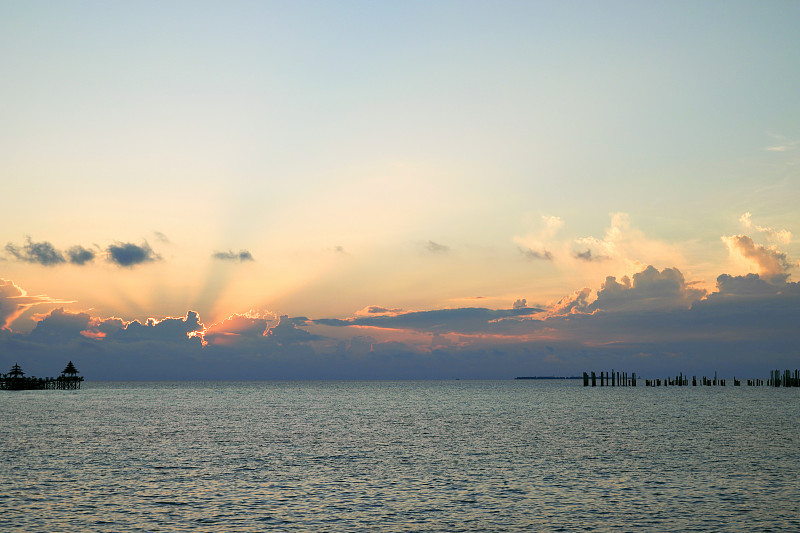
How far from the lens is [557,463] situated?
47812 millimetres

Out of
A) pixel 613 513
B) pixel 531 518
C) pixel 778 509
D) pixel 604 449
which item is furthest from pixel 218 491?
pixel 604 449

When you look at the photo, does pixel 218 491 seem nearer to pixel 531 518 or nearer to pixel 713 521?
pixel 531 518

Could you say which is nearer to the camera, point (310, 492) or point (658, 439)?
point (310, 492)

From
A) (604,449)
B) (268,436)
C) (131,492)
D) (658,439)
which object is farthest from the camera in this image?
(268,436)

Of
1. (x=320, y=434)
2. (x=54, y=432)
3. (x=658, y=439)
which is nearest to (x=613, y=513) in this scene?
(x=658, y=439)

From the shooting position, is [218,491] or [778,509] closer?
[778,509]

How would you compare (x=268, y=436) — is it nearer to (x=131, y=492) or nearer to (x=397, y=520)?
(x=131, y=492)

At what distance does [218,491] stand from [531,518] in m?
17.4

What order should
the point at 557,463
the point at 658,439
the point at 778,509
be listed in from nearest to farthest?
1. the point at 778,509
2. the point at 557,463
3. the point at 658,439

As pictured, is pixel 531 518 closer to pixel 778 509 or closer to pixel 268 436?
pixel 778 509

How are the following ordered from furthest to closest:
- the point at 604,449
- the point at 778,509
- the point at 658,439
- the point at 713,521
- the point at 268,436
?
the point at 268,436, the point at 658,439, the point at 604,449, the point at 778,509, the point at 713,521

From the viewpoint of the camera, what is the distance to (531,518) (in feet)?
102

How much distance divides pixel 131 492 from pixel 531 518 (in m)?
21.6

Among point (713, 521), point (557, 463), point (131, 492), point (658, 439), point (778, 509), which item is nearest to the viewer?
point (713, 521)
